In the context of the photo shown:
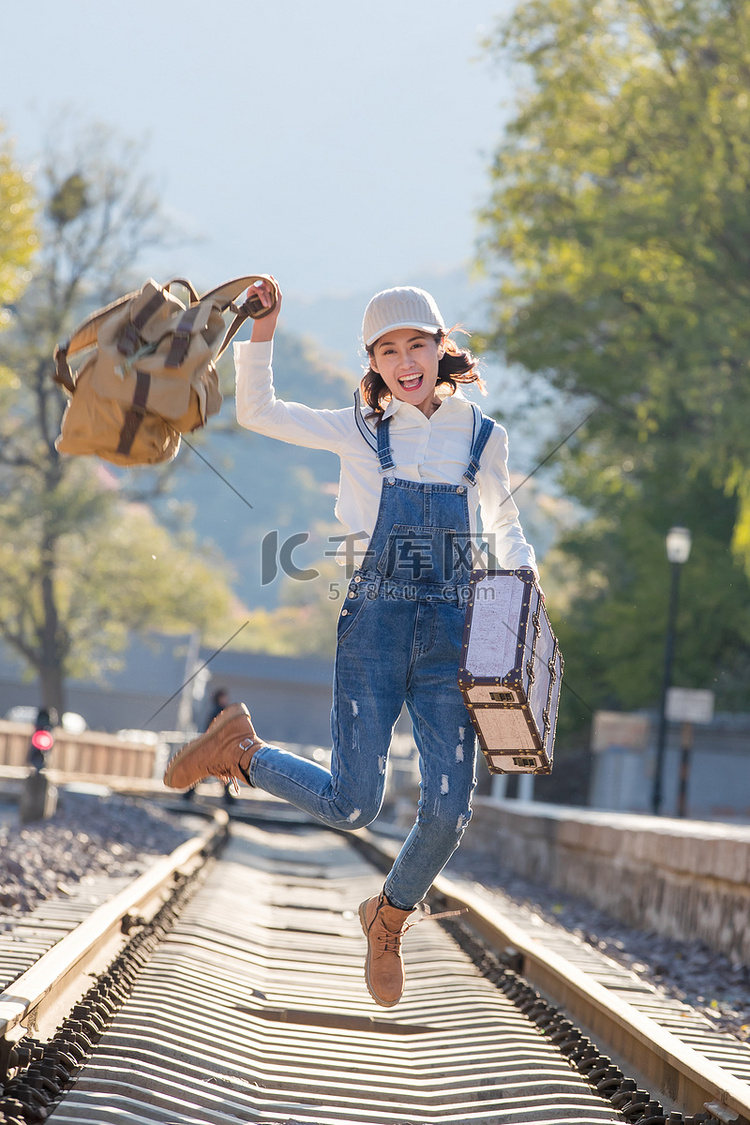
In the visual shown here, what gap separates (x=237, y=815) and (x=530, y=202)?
528 inches

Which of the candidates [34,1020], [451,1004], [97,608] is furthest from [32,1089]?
[97,608]

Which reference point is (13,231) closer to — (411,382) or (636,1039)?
(411,382)

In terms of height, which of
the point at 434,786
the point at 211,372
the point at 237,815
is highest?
the point at 211,372

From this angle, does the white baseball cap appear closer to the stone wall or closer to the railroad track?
the railroad track

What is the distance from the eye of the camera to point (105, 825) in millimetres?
13641

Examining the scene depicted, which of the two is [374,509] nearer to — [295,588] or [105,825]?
[105,825]

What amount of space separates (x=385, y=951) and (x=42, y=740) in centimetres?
1010

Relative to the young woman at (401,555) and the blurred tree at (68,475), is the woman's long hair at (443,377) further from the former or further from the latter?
the blurred tree at (68,475)

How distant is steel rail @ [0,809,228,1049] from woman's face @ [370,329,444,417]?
6.74 feet

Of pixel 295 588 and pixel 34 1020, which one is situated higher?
pixel 295 588

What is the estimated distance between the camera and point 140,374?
3619 millimetres

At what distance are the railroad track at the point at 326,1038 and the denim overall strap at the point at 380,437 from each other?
184 cm

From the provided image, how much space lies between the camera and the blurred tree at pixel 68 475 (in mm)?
33094

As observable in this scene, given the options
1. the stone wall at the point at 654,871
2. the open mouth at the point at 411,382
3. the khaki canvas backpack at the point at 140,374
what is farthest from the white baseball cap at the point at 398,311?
the stone wall at the point at 654,871
